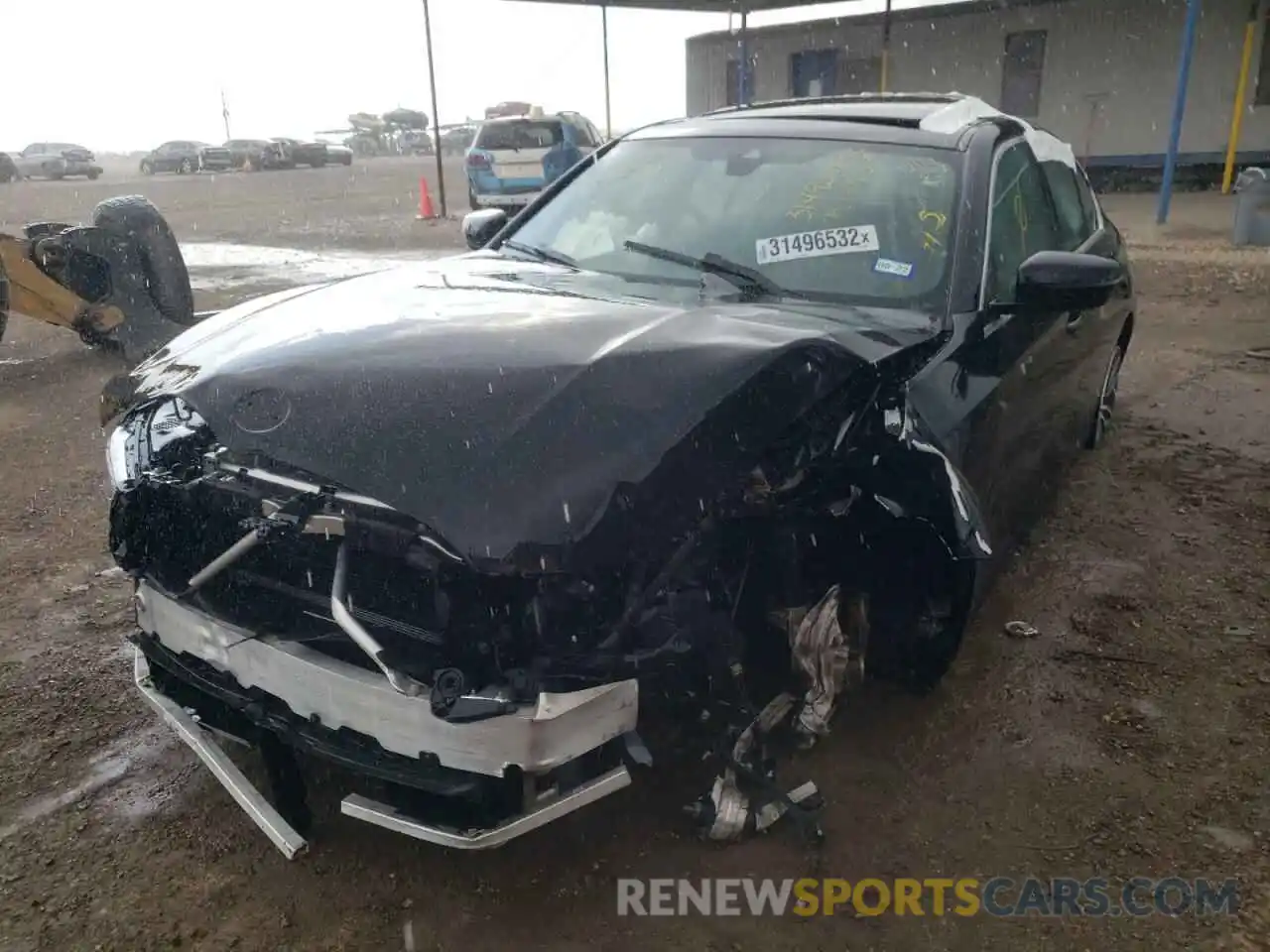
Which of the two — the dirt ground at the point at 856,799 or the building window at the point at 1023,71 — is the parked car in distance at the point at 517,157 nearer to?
the building window at the point at 1023,71

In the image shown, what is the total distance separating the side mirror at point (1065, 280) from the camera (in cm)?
298

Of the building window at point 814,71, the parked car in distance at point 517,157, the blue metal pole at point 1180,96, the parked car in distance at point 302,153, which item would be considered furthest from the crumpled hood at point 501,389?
the parked car in distance at point 302,153

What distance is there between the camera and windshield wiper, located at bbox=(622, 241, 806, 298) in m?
2.96

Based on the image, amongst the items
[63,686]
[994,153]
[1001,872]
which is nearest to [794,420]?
[1001,872]

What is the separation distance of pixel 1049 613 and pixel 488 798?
8.19ft

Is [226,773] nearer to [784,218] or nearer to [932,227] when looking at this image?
[784,218]

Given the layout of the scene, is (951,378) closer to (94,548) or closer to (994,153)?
(994,153)

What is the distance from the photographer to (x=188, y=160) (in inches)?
1572

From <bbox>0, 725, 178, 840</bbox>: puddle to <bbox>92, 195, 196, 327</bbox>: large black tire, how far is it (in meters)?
5.39

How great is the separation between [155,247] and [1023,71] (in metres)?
17.3

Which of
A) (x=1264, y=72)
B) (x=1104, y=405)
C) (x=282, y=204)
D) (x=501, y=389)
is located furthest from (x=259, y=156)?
(x=501, y=389)

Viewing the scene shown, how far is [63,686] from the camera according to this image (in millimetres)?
3295

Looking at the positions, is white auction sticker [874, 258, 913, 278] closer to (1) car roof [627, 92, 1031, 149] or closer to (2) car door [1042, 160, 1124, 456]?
(1) car roof [627, 92, 1031, 149]

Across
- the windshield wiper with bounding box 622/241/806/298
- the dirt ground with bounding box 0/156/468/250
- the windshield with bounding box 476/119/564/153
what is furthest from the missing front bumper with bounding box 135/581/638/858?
the windshield with bounding box 476/119/564/153
